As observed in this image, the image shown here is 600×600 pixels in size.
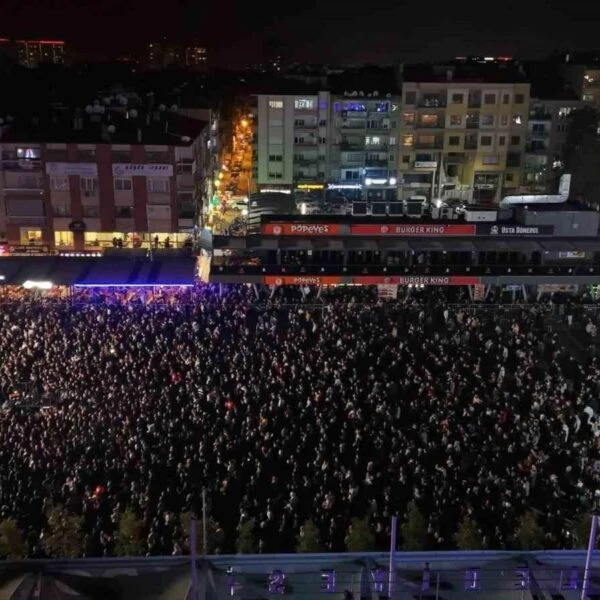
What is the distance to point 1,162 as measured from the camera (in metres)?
28.2

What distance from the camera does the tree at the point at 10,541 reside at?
11.3 meters

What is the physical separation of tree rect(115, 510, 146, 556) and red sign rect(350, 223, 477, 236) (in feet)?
50.5

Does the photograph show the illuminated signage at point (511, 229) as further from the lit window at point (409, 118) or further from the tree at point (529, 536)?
the tree at point (529, 536)

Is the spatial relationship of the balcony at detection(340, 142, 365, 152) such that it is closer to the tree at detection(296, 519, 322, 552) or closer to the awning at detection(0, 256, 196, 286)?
the awning at detection(0, 256, 196, 286)

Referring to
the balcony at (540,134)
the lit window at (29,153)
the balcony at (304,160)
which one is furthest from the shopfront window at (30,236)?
the balcony at (540,134)

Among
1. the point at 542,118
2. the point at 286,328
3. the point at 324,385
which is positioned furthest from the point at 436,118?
the point at 324,385

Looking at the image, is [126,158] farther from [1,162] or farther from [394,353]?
[394,353]

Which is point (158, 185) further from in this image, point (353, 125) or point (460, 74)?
point (460, 74)

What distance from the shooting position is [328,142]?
37.7 m

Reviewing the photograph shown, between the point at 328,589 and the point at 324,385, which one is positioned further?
the point at 324,385

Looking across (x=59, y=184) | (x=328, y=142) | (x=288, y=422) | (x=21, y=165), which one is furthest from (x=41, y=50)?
(x=288, y=422)

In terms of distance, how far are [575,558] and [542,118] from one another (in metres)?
34.2

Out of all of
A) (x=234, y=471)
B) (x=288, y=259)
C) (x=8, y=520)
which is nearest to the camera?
(x=8, y=520)

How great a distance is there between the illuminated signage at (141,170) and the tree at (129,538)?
1859 cm
